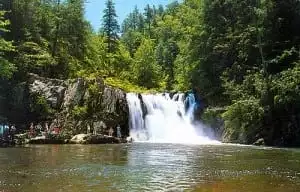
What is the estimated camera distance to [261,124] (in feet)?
120

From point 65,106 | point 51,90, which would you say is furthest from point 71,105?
point 51,90

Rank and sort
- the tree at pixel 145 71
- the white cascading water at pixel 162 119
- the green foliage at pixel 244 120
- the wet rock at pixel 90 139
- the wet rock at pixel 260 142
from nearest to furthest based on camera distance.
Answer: the wet rock at pixel 90 139 → the green foliage at pixel 244 120 → the wet rock at pixel 260 142 → the white cascading water at pixel 162 119 → the tree at pixel 145 71

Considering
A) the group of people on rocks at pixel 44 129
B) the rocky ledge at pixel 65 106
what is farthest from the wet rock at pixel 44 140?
the rocky ledge at pixel 65 106

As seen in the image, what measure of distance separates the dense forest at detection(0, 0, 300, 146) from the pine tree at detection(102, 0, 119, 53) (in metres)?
16.0

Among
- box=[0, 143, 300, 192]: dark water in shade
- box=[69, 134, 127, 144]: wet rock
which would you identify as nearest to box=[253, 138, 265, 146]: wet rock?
box=[69, 134, 127, 144]: wet rock

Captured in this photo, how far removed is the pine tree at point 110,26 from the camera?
8133 cm

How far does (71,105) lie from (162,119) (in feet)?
28.6

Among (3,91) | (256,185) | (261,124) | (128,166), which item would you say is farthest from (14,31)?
(256,185)

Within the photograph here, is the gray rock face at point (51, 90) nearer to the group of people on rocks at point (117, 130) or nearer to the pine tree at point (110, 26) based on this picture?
the group of people on rocks at point (117, 130)

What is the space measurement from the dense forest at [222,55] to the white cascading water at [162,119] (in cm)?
193

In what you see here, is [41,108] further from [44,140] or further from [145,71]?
[145,71]

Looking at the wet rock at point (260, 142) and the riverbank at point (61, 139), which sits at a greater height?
the riverbank at point (61, 139)

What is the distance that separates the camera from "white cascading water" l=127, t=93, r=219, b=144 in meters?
41.9

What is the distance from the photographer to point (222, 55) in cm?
4494
